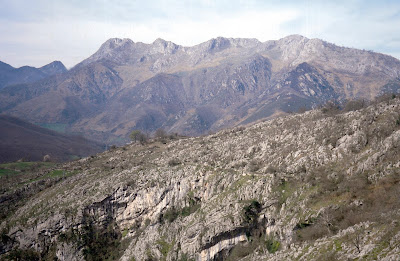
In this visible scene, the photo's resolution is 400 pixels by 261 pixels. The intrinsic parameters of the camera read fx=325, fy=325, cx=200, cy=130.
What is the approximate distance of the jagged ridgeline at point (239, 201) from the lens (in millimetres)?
50591

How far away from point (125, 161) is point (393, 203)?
86553mm

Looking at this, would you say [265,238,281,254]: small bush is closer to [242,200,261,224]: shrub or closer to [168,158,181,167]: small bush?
[242,200,261,224]: shrub

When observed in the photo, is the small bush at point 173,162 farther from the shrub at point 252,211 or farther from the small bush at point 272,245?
the small bush at point 272,245

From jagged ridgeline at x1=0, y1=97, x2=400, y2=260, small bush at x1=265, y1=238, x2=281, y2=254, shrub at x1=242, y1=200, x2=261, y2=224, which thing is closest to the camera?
jagged ridgeline at x1=0, y1=97, x2=400, y2=260

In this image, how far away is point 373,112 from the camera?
75.1 meters

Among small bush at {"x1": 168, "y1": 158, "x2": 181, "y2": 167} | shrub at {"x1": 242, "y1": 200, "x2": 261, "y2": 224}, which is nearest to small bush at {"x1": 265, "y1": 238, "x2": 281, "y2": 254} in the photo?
shrub at {"x1": 242, "y1": 200, "x2": 261, "y2": 224}

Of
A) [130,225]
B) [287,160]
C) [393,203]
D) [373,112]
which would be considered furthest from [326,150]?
[130,225]

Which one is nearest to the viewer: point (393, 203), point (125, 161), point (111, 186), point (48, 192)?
point (393, 203)

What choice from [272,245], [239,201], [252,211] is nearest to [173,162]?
[239,201]

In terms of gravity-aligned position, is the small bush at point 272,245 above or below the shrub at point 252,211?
below

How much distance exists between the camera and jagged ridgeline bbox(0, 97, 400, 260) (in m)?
50.6

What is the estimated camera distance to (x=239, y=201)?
2746 inches

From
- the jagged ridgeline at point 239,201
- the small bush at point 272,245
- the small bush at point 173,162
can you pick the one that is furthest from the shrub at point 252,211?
the small bush at point 173,162

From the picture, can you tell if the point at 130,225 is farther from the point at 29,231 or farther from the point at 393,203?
the point at 393,203
